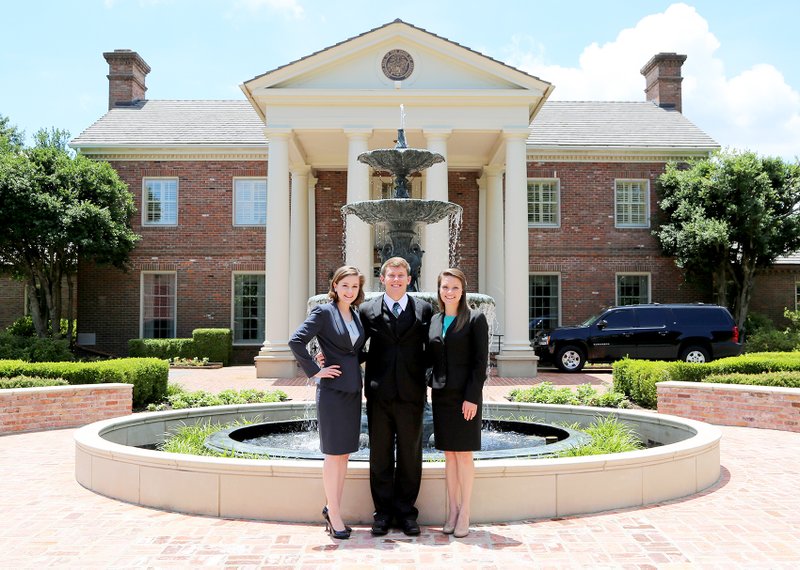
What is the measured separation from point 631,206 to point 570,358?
7026mm

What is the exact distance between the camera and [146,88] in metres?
30.1

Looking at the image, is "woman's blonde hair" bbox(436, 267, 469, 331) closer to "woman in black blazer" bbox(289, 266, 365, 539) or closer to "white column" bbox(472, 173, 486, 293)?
"woman in black blazer" bbox(289, 266, 365, 539)

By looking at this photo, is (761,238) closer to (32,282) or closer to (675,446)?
(675,446)

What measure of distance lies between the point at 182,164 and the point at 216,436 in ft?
62.4

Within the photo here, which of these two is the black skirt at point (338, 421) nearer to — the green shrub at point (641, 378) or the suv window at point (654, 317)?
A: the green shrub at point (641, 378)

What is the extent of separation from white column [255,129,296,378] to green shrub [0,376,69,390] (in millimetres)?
7520

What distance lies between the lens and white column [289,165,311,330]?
74.2ft

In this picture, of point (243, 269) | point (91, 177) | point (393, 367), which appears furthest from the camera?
point (243, 269)

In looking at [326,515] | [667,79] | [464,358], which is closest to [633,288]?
[667,79]

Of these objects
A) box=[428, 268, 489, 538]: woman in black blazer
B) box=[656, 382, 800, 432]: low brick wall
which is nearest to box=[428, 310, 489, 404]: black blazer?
box=[428, 268, 489, 538]: woman in black blazer

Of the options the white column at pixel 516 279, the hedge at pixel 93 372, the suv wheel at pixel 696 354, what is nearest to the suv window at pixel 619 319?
the suv wheel at pixel 696 354

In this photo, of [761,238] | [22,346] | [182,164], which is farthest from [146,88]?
[761,238]

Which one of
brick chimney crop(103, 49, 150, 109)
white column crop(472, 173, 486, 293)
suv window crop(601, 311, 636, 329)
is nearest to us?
suv window crop(601, 311, 636, 329)

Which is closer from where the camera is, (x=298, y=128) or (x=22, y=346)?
(x=298, y=128)
